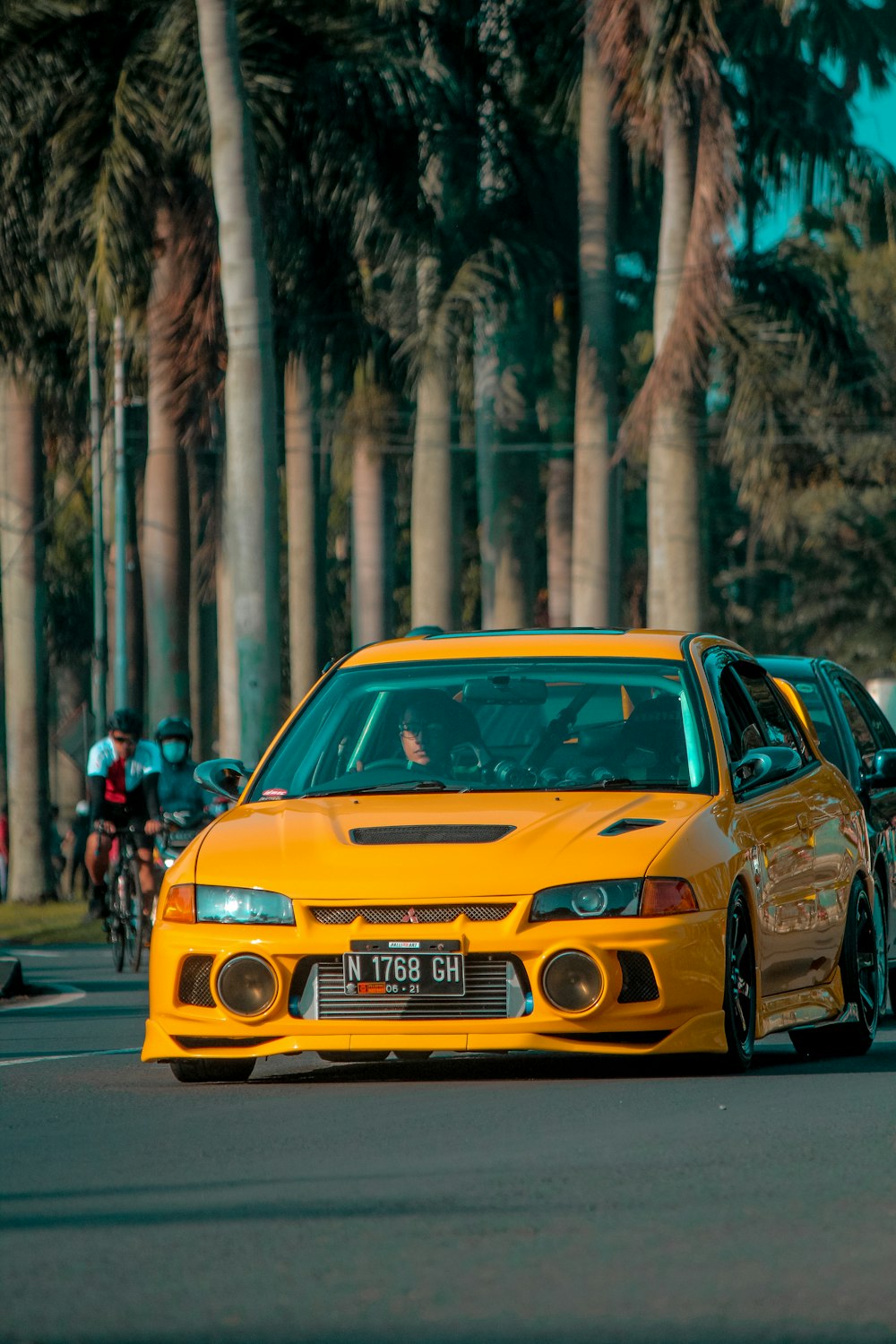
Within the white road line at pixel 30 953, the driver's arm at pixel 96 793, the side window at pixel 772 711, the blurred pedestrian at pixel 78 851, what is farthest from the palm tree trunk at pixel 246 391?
the side window at pixel 772 711

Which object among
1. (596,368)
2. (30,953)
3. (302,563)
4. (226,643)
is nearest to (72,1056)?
(30,953)

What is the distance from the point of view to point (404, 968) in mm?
8867

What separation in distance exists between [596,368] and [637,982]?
84.4ft

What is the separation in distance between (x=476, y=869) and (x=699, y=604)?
2156 cm

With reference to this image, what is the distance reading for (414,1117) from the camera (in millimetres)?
8359

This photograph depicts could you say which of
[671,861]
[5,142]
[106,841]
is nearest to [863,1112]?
[671,861]

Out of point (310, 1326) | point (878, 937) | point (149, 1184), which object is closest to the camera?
point (310, 1326)

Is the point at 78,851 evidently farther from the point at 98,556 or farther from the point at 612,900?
the point at 612,900

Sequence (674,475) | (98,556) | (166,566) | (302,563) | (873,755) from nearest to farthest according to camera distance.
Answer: (873,755) → (674,475) → (166,566) → (98,556) → (302,563)

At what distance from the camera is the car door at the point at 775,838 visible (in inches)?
385

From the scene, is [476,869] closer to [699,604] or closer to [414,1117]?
[414,1117]

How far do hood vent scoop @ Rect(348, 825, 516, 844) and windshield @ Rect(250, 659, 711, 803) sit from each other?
2.10 ft

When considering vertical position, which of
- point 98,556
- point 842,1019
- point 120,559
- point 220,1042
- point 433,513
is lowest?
point 842,1019

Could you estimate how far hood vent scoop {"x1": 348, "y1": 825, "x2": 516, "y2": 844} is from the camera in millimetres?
9031
